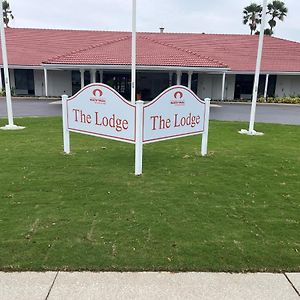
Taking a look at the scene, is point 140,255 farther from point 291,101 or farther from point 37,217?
point 291,101

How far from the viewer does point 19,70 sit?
29766 mm

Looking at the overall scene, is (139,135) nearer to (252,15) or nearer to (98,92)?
(98,92)

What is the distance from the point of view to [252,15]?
145ft

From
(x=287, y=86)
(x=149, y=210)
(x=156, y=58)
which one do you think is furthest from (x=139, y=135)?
(x=287, y=86)

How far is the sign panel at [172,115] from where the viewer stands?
6488 mm

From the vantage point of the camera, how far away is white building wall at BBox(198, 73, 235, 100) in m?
30.1

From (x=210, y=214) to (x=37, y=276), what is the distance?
2.47 meters

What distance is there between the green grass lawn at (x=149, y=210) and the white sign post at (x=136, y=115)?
2.32 ft

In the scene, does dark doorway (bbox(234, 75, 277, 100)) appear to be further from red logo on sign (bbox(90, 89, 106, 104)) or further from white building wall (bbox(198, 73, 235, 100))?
red logo on sign (bbox(90, 89, 106, 104))

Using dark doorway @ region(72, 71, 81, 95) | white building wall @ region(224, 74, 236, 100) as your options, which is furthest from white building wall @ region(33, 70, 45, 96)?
white building wall @ region(224, 74, 236, 100)

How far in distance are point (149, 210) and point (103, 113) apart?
8.92 ft

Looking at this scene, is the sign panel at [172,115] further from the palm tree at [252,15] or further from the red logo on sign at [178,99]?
the palm tree at [252,15]

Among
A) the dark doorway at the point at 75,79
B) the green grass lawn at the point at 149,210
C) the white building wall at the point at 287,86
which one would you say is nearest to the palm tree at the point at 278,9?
the white building wall at the point at 287,86

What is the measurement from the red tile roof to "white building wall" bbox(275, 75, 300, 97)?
4.21ft
